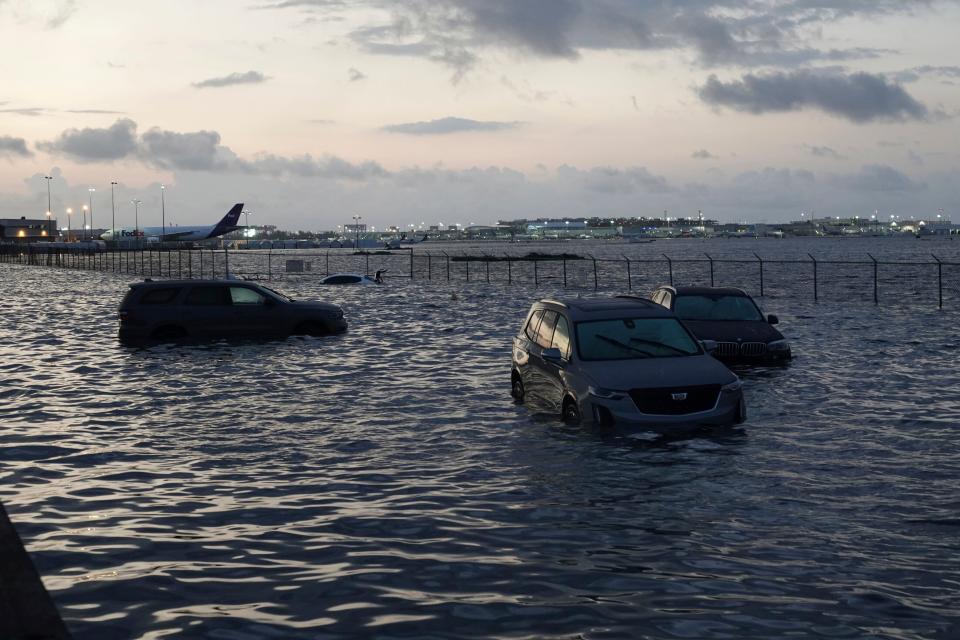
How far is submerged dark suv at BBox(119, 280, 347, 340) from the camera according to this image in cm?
2362

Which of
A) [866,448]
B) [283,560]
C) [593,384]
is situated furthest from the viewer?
[593,384]

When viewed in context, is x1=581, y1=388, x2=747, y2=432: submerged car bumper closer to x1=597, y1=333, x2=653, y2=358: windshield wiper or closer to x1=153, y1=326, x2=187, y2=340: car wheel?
x1=597, y1=333, x2=653, y2=358: windshield wiper

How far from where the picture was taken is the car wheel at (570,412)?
12789 mm

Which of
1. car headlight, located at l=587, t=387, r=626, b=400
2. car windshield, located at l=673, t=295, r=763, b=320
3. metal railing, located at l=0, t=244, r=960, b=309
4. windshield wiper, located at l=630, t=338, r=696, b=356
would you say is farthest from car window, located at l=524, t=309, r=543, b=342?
metal railing, located at l=0, t=244, r=960, b=309

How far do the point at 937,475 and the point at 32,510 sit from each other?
8.44 m

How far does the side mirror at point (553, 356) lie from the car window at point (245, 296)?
12878 mm

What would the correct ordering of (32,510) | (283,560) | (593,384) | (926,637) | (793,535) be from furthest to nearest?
(593,384), (32,510), (793,535), (283,560), (926,637)

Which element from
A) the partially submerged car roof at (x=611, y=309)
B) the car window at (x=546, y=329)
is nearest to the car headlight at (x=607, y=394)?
the partially submerged car roof at (x=611, y=309)

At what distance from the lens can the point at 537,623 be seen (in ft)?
20.2

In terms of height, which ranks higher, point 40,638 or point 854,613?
point 40,638

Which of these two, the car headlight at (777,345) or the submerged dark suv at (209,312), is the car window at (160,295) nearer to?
the submerged dark suv at (209,312)

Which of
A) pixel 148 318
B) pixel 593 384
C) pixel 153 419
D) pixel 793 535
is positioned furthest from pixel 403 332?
pixel 793 535

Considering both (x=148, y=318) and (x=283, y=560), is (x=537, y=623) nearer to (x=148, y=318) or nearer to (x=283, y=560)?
(x=283, y=560)

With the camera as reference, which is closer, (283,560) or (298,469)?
(283,560)
